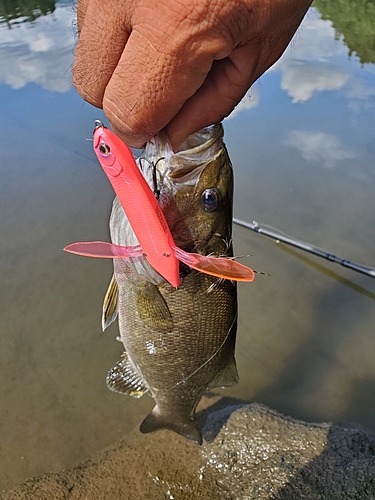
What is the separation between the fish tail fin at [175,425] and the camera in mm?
2422

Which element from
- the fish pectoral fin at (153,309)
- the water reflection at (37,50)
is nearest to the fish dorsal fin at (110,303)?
the fish pectoral fin at (153,309)

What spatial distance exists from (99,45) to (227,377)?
179 cm

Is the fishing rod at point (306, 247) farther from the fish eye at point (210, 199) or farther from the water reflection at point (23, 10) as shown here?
the water reflection at point (23, 10)

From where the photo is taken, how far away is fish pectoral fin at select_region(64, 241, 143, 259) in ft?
4.54

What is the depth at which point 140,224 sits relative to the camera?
4.33ft

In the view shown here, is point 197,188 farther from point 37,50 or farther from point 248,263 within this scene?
point 37,50

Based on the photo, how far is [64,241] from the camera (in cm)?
455

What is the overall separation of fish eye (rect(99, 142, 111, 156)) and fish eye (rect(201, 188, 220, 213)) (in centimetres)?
54

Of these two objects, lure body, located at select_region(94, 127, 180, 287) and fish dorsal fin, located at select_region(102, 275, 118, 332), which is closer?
lure body, located at select_region(94, 127, 180, 287)

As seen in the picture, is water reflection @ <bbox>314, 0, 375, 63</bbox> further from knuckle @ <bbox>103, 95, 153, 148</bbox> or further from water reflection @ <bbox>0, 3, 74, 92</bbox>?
knuckle @ <bbox>103, 95, 153, 148</bbox>

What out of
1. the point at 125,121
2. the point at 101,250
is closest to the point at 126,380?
the point at 101,250

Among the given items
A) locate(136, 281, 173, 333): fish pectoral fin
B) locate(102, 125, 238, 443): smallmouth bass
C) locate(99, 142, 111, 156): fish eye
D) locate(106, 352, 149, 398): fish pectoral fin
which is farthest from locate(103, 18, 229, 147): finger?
locate(106, 352, 149, 398): fish pectoral fin

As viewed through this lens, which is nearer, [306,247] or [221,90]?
[221,90]

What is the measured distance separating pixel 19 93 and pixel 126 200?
24.7ft
